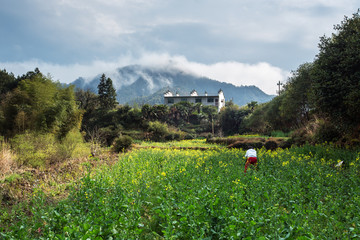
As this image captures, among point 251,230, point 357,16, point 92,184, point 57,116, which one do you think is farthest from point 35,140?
point 357,16

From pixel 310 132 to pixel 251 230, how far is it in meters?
12.9

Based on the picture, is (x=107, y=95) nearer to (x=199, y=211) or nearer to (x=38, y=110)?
(x=38, y=110)

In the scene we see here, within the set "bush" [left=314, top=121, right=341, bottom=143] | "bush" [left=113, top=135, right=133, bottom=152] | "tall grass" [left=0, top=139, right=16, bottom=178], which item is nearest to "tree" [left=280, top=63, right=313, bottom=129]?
"bush" [left=314, top=121, right=341, bottom=143]

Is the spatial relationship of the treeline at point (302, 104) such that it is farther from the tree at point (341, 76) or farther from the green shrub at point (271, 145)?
the green shrub at point (271, 145)

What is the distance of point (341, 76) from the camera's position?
1043 centimetres

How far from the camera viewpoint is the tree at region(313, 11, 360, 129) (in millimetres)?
9984

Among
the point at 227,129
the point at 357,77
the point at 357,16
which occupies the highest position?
the point at 357,16

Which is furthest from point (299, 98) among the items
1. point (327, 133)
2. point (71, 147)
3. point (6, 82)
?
point (6, 82)

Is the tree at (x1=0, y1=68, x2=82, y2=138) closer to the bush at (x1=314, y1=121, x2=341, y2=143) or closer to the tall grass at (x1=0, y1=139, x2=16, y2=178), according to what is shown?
the tall grass at (x1=0, y1=139, x2=16, y2=178)

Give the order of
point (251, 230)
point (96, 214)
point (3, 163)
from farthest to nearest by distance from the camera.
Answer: point (3, 163) < point (96, 214) < point (251, 230)

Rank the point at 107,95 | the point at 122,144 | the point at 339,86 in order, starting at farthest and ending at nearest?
the point at 107,95 < the point at 122,144 < the point at 339,86

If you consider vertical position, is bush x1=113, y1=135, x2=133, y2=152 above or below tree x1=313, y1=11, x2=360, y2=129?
below

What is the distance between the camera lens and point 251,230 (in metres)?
3.07

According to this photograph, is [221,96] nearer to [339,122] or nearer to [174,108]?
[174,108]
